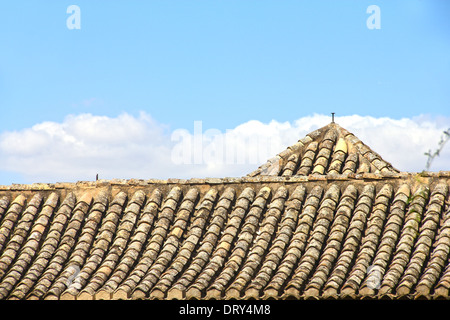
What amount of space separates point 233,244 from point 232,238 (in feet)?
0.38

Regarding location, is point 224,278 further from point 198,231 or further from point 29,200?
point 29,200

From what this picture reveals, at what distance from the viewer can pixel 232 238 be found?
43.1 ft

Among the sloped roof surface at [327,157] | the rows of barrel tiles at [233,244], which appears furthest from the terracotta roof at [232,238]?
the sloped roof surface at [327,157]

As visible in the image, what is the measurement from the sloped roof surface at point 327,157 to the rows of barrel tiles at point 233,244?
1579 mm

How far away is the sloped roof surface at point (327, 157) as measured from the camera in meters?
15.4

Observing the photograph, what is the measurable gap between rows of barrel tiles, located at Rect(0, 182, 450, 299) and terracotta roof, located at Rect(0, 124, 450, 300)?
0.07 feet

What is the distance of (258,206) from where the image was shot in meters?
13.8

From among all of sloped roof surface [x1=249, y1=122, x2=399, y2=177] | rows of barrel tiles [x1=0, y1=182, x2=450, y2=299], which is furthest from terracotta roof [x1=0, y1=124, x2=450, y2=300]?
sloped roof surface [x1=249, y1=122, x2=399, y2=177]

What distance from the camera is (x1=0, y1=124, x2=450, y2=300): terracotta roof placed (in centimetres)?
1172

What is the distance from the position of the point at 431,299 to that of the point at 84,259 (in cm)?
633

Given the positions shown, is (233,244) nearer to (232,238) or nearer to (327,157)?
(232,238)

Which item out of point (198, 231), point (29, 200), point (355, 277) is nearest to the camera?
point (355, 277)

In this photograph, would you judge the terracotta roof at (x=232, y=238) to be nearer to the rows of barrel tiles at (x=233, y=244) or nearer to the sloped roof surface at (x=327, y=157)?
the rows of barrel tiles at (x=233, y=244)

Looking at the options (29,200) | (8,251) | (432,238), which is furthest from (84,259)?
(432,238)
